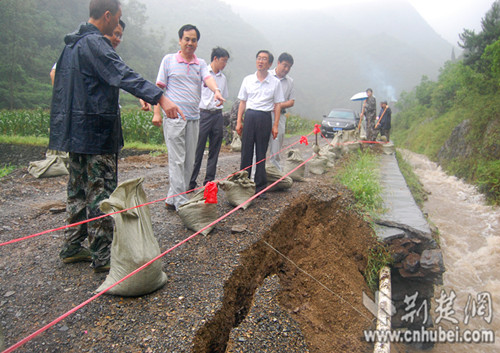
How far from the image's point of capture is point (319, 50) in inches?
4109

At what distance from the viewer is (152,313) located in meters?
2.11

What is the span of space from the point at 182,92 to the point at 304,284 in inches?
92.6

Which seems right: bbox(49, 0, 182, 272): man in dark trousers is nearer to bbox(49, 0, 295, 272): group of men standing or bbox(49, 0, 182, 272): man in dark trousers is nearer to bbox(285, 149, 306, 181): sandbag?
bbox(49, 0, 295, 272): group of men standing

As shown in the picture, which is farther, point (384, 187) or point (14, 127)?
point (14, 127)

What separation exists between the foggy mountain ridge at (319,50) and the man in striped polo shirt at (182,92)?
58.3 metres

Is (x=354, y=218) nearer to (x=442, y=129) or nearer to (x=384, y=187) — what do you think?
(x=384, y=187)

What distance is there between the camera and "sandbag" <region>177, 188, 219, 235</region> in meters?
3.22

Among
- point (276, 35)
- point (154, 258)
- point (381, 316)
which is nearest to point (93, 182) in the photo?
point (154, 258)

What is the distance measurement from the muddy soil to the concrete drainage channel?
10mm

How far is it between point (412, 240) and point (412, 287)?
1.81 ft

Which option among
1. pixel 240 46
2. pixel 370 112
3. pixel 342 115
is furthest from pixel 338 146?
pixel 240 46

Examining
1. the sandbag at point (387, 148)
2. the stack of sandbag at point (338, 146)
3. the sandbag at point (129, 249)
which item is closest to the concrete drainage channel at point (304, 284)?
the sandbag at point (129, 249)

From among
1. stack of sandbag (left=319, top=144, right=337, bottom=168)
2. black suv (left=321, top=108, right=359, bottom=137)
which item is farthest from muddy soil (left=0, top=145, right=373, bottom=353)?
black suv (left=321, top=108, right=359, bottom=137)

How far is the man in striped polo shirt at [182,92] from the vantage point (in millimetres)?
3467
